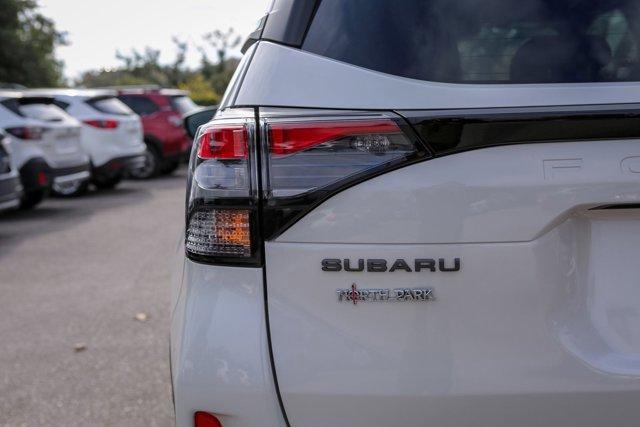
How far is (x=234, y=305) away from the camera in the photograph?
204 centimetres

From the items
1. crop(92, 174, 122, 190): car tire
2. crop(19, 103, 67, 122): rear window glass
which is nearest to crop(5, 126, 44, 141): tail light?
crop(19, 103, 67, 122): rear window glass

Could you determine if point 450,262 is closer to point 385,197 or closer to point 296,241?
point 385,197

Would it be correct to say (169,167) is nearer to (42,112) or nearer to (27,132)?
(42,112)

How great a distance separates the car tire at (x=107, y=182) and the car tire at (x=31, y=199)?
3.26m

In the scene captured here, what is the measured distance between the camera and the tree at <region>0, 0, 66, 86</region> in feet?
110

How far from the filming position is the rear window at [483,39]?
6.64ft

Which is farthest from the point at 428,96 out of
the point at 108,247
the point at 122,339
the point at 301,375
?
the point at 108,247

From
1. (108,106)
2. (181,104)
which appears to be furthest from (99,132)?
(181,104)

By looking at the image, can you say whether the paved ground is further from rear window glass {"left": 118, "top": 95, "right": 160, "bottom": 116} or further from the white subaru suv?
rear window glass {"left": 118, "top": 95, "right": 160, "bottom": 116}

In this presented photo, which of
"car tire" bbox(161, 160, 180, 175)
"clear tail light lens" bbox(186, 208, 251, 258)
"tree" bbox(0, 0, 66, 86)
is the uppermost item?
"tree" bbox(0, 0, 66, 86)

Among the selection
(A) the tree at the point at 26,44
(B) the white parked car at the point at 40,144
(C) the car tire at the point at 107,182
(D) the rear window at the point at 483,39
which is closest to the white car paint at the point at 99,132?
(C) the car tire at the point at 107,182

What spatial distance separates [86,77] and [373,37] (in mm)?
82942

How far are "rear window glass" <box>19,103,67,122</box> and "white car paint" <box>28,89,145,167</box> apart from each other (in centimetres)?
206

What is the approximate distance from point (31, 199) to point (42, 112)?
1.22 m
